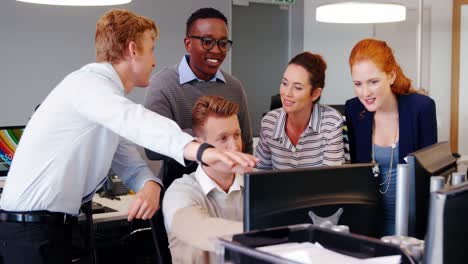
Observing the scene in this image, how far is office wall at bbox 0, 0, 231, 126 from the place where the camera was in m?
4.99

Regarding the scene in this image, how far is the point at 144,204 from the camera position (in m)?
1.87

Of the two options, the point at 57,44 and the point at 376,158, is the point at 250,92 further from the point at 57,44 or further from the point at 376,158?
the point at 376,158

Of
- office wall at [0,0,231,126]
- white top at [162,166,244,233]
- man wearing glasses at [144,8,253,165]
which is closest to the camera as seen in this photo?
white top at [162,166,244,233]

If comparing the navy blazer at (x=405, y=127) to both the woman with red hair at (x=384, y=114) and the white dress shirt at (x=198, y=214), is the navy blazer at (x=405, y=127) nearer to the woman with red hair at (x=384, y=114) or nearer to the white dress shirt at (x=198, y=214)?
the woman with red hair at (x=384, y=114)

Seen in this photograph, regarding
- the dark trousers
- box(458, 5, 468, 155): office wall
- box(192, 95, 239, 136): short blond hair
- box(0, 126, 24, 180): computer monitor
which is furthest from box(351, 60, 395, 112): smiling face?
box(458, 5, 468, 155): office wall

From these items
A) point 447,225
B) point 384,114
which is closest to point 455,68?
point 384,114

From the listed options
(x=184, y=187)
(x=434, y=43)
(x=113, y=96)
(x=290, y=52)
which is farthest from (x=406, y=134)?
(x=290, y=52)

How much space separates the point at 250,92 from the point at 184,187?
4.97 m

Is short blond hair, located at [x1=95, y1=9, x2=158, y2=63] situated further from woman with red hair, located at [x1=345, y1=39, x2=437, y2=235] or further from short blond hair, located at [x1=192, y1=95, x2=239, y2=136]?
woman with red hair, located at [x1=345, y1=39, x2=437, y2=235]

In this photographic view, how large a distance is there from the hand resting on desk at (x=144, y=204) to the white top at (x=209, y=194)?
0.07 meters

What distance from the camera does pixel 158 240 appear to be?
6.59ft

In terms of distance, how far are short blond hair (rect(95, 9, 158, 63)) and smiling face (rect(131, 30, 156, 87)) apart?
14 millimetres

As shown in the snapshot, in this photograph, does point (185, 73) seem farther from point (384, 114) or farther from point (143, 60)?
point (384, 114)

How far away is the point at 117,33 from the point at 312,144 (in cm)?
76
